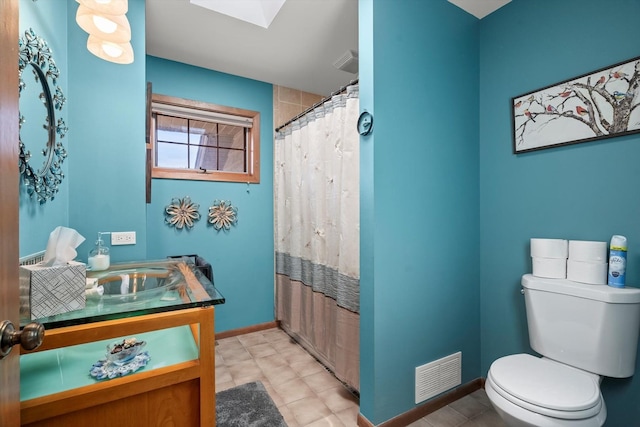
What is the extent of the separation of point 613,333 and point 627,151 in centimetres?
85

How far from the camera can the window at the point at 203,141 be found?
2.46 metres

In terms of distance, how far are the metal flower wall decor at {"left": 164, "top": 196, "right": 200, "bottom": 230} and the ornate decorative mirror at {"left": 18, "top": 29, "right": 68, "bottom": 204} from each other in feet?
3.24

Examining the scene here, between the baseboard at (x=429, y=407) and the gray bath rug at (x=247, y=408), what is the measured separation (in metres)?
0.52

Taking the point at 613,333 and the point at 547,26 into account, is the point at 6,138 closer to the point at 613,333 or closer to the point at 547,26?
the point at 613,333

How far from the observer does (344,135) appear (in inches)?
75.5

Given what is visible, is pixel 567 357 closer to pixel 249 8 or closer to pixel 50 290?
pixel 50 290

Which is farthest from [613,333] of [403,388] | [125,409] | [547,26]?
[125,409]

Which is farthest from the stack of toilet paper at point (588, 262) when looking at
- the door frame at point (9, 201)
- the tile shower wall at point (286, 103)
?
the tile shower wall at point (286, 103)

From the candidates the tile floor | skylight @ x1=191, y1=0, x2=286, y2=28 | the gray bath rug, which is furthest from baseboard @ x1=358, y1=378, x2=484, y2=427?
skylight @ x1=191, y1=0, x2=286, y2=28

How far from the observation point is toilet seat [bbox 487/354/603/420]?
107cm

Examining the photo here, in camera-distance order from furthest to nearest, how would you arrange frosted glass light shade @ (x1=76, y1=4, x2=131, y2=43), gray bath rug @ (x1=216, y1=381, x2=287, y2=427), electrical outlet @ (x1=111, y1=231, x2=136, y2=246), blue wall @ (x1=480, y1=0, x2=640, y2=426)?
electrical outlet @ (x1=111, y1=231, x2=136, y2=246), gray bath rug @ (x1=216, y1=381, x2=287, y2=427), blue wall @ (x1=480, y1=0, x2=640, y2=426), frosted glass light shade @ (x1=76, y1=4, x2=131, y2=43)

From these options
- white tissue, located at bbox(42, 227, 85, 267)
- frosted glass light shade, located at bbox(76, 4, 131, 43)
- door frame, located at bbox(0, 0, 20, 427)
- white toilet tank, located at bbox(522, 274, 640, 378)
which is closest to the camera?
door frame, located at bbox(0, 0, 20, 427)

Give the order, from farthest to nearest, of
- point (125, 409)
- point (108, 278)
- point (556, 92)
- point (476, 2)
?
point (476, 2), point (556, 92), point (108, 278), point (125, 409)

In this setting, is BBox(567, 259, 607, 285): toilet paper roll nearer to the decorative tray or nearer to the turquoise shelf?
the turquoise shelf
